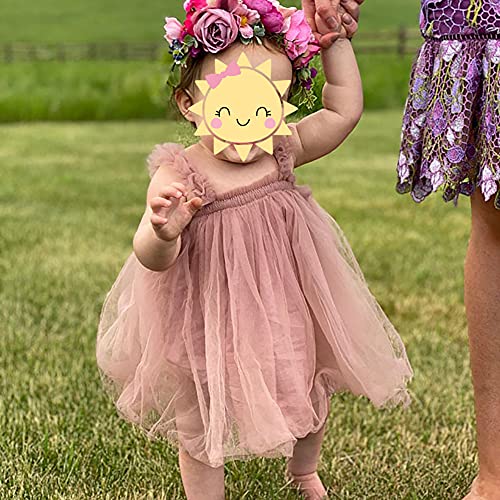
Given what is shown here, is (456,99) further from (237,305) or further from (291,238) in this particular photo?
(237,305)

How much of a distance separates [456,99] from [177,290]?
772mm

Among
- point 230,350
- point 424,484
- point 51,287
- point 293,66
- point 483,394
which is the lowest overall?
point 51,287

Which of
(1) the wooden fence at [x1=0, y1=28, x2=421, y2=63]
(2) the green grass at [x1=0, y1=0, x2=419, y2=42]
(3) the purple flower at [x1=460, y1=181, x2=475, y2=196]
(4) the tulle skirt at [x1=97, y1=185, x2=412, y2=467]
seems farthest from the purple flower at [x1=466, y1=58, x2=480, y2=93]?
(2) the green grass at [x1=0, y1=0, x2=419, y2=42]

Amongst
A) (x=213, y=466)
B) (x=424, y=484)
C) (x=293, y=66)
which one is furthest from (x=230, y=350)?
(x=424, y=484)

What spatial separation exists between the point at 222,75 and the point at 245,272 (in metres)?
0.44

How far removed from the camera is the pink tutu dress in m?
2.36

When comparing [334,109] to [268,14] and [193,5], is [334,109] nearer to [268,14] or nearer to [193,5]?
[268,14]

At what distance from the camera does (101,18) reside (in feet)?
123

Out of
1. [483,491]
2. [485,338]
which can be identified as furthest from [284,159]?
[483,491]

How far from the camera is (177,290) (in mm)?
2439

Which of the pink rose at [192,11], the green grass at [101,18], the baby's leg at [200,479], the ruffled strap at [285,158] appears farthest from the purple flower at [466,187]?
→ the green grass at [101,18]

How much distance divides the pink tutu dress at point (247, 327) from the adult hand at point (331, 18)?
0.85 feet

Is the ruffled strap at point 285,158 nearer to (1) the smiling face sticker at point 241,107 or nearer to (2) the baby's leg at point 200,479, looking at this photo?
(1) the smiling face sticker at point 241,107

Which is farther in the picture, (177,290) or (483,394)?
(483,394)
